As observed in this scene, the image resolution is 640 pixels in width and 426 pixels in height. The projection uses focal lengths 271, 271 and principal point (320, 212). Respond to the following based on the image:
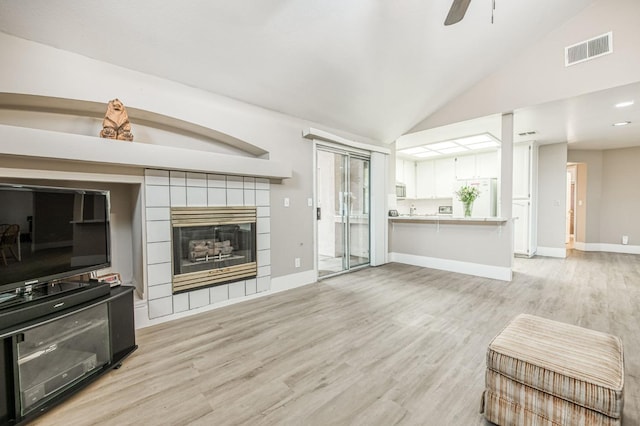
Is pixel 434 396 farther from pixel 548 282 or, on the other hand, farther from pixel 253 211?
pixel 548 282

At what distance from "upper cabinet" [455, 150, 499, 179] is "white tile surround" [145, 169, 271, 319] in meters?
5.24

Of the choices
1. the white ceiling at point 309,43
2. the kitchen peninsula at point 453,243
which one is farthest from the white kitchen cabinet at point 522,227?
the white ceiling at point 309,43

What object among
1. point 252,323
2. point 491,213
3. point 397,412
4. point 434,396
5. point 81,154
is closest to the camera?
point 397,412

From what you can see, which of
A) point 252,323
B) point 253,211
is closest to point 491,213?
point 253,211

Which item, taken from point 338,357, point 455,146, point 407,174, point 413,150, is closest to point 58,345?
point 338,357

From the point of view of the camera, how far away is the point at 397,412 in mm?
1526

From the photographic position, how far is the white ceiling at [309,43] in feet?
6.93

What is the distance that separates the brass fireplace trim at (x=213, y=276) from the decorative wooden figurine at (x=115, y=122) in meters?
1.45

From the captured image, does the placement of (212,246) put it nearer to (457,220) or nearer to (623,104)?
(457,220)

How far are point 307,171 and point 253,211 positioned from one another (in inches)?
41.3

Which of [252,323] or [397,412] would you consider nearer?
[397,412]

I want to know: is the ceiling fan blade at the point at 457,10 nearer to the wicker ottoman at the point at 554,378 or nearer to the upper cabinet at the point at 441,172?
the wicker ottoman at the point at 554,378

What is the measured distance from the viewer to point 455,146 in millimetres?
5938

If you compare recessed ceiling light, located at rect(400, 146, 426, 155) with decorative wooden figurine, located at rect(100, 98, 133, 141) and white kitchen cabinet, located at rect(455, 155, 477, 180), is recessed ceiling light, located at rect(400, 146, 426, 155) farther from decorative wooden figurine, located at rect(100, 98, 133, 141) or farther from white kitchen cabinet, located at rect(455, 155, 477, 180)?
decorative wooden figurine, located at rect(100, 98, 133, 141)
